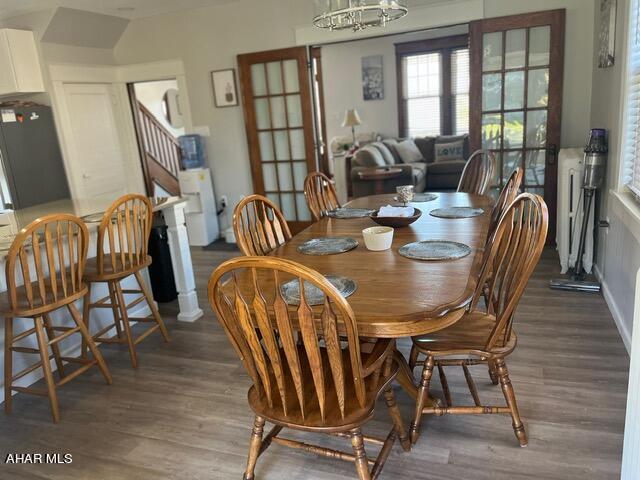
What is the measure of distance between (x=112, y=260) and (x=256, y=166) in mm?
2901

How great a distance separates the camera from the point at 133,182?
5.75 meters

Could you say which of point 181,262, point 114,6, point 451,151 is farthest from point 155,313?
point 451,151

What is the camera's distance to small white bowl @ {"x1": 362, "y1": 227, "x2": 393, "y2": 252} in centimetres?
199

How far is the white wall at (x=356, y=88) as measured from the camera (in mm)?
8320

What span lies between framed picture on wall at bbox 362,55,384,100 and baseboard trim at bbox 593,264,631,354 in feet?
18.8

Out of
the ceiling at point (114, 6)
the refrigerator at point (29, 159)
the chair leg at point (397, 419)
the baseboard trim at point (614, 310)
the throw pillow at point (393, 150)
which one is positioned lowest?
the baseboard trim at point (614, 310)

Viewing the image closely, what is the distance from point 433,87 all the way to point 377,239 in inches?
277

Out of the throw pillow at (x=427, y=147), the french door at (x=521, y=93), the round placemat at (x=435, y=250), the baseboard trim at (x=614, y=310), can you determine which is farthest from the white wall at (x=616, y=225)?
the throw pillow at (x=427, y=147)

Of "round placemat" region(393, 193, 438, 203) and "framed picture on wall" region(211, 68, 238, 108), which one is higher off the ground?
"framed picture on wall" region(211, 68, 238, 108)

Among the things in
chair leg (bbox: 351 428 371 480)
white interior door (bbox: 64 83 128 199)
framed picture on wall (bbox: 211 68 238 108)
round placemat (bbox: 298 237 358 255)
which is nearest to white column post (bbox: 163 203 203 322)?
round placemat (bbox: 298 237 358 255)

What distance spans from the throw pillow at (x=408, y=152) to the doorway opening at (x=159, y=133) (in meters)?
3.28

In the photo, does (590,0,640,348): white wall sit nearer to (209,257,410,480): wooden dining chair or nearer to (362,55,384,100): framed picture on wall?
(209,257,410,480): wooden dining chair

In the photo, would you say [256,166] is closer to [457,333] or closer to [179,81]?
[179,81]

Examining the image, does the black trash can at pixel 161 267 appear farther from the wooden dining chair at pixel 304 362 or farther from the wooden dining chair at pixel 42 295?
the wooden dining chair at pixel 304 362
